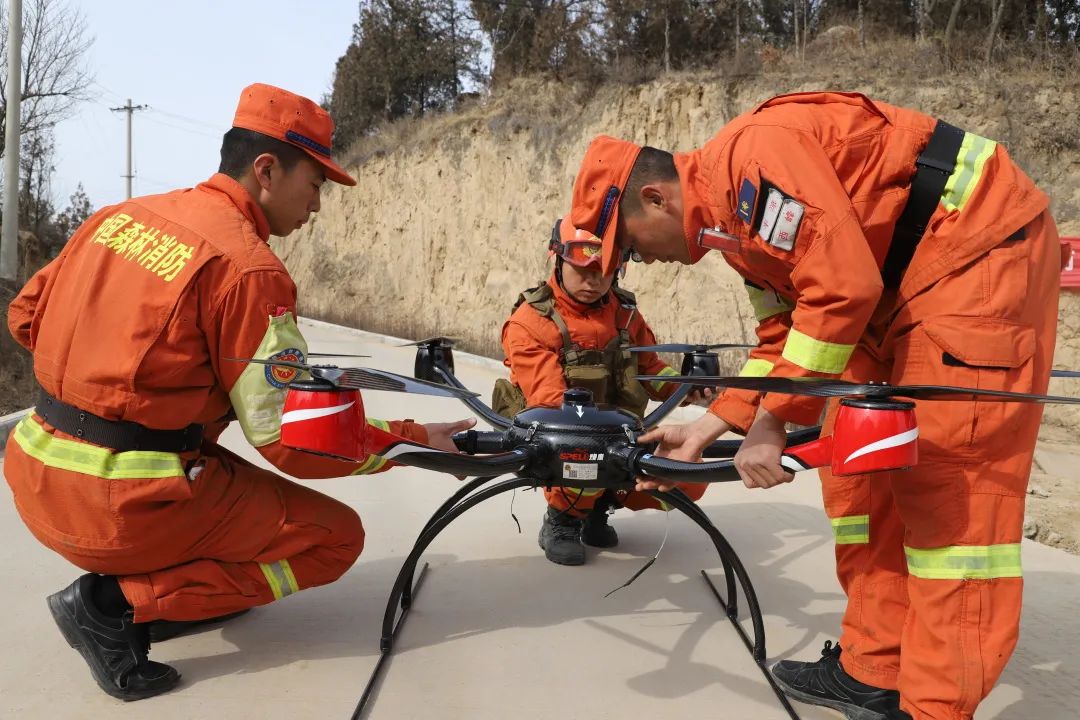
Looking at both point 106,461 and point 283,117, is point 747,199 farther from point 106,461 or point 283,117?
point 106,461

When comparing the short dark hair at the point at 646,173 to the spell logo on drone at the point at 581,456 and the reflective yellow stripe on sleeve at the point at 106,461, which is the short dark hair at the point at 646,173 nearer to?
the spell logo on drone at the point at 581,456

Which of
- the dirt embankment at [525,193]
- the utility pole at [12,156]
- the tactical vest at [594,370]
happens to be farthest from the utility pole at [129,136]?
the tactical vest at [594,370]

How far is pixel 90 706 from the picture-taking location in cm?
246

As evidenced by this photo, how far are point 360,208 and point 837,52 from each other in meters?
14.9

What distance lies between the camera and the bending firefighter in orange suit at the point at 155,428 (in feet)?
8.15

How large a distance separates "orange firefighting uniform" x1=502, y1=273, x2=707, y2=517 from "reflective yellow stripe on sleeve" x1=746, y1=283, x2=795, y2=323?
1062mm

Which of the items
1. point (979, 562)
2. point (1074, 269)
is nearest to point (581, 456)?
point (979, 562)

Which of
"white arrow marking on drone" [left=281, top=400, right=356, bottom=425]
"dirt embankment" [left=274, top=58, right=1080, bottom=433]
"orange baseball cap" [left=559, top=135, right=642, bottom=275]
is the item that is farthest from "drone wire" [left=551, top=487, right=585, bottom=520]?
"dirt embankment" [left=274, top=58, right=1080, bottom=433]

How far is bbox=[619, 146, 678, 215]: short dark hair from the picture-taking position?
2312mm

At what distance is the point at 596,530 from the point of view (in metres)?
4.02

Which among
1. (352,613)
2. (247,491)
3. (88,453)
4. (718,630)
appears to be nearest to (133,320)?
(88,453)

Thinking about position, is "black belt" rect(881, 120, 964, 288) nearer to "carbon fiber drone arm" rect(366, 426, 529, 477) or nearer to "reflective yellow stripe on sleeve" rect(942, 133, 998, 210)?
"reflective yellow stripe on sleeve" rect(942, 133, 998, 210)

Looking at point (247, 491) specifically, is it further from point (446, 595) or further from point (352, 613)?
point (446, 595)

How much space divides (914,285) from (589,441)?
1034 mm
